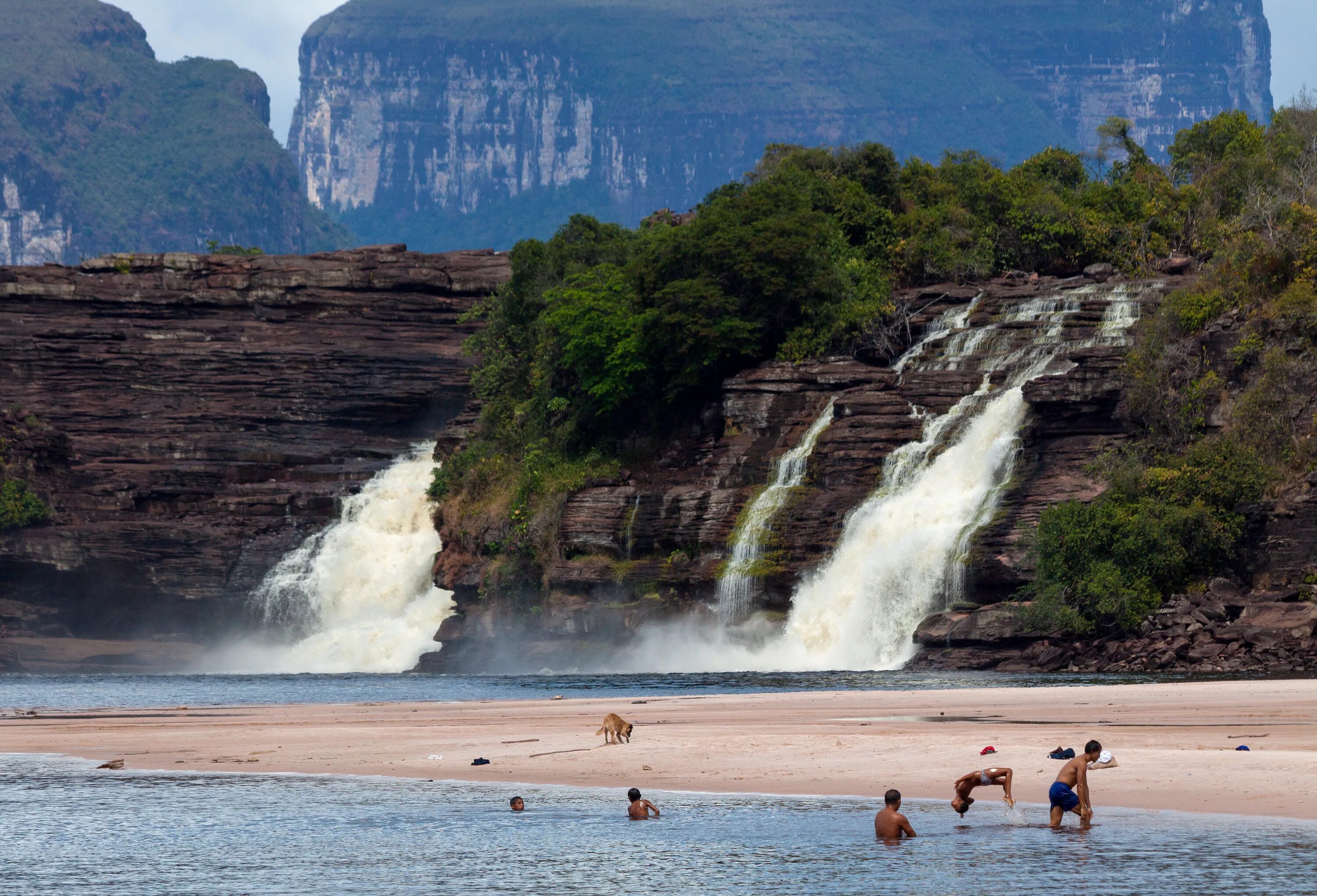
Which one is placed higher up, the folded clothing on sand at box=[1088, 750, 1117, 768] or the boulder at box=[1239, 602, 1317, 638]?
the boulder at box=[1239, 602, 1317, 638]

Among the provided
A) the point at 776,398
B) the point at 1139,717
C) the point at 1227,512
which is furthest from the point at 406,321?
the point at 1139,717

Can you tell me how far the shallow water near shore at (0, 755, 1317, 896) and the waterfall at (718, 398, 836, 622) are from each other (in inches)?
1475

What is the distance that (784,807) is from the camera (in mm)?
23562

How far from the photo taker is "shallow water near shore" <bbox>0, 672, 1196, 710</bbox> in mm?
45594

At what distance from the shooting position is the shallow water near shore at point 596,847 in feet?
62.5

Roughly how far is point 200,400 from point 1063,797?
86145 mm

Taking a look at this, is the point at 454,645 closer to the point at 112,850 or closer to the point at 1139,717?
the point at 1139,717

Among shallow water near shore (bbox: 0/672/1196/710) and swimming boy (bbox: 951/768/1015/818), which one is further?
shallow water near shore (bbox: 0/672/1196/710)

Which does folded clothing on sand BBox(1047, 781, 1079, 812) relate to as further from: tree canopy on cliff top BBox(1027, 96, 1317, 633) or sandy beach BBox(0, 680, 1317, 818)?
tree canopy on cliff top BBox(1027, 96, 1317, 633)

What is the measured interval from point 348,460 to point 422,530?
1284 centimetres

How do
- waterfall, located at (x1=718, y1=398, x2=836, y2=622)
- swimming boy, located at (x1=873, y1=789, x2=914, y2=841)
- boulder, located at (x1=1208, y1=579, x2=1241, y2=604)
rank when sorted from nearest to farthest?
swimming boy, located at (x1=873, y1=789, x2=914, y2=841), boulder, located at (x1=1208, y1=579, x2=1241, y2=604), waterfall, located at (x1=718, y1=398, x2=836, y2=622)

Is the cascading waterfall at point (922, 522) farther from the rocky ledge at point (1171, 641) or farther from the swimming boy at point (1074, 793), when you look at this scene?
the swimming boy at point (1074, 793)

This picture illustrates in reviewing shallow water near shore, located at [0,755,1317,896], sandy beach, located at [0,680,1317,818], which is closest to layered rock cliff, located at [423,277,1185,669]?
sandy beach, located at [0,680,1317,818]

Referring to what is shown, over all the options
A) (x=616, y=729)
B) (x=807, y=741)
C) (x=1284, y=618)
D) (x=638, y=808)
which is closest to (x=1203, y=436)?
(x=1284, y=618)
